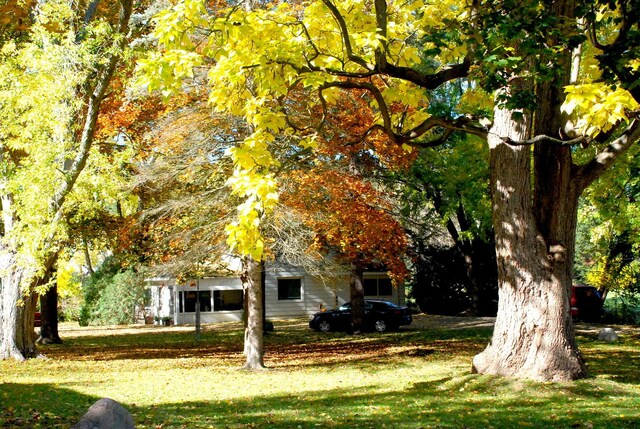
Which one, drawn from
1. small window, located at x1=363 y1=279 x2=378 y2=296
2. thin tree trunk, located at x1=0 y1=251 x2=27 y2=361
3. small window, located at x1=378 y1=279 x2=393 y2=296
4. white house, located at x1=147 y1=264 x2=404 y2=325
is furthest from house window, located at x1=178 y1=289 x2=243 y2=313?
thin tree trunk, located at x1=0 y1=251 x2=27 y2=361

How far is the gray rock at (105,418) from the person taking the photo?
6270 millimetres

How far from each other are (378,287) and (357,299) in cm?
1723

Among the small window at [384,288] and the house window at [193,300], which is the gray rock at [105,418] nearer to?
the house window at [193,300]

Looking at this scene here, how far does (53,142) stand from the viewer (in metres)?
17.3

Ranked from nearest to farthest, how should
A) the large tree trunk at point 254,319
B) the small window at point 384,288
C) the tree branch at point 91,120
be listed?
the large tree trunk at point 254,319 → the tree branch at point 91,120 → the small window at point 384,288

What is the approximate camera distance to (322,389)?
13.1 meters

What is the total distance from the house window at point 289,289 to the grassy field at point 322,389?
18.4 metres

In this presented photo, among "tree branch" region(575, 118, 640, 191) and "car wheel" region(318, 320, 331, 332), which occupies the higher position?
"tree branch" region(575, 118, 640, 191)

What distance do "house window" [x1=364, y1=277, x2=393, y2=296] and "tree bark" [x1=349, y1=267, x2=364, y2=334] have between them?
16.1 metres

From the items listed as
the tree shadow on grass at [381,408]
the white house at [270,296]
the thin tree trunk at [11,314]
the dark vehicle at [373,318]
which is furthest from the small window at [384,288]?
the tree shadow on grass at [381,408]

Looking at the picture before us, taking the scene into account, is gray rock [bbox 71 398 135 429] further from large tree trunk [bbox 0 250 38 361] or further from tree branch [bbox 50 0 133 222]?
large tree trunk [bbox 0 250 38 361]

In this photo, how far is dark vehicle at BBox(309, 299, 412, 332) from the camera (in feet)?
94.5

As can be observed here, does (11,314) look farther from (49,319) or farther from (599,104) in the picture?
(599,104)

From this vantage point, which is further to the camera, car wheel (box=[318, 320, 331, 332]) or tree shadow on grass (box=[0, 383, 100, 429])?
car wheel (box=[318, 320, 331, 332])
